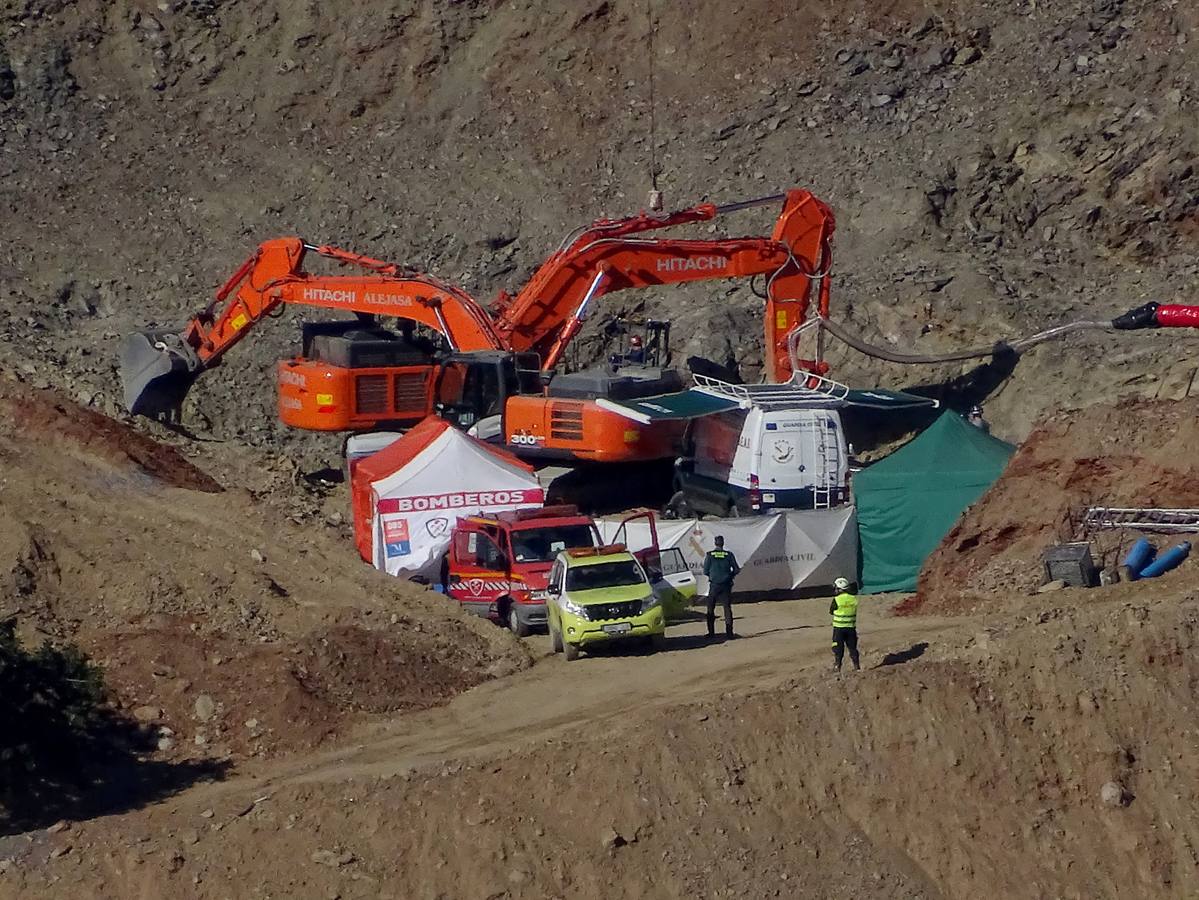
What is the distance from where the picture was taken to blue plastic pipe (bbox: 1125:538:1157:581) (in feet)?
67.1

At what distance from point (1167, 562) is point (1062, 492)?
2113 millimetres

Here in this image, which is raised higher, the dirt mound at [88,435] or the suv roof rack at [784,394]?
the suv roof rack at [784,394]

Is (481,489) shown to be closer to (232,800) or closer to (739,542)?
(739,542)

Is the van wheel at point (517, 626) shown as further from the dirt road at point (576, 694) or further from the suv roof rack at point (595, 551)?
→ the suv roof rack at point (595, 551)

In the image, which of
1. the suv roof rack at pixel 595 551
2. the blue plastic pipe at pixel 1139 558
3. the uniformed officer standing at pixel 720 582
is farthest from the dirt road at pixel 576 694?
the blue plastic pipe at pixel 1139 558

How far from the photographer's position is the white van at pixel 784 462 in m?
24.3

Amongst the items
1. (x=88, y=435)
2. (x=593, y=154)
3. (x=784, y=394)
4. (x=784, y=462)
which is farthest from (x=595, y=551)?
(x=593, y=154)

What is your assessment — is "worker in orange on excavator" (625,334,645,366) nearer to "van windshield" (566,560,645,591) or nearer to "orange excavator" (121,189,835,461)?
"orange excavator" (121,189,835,461)

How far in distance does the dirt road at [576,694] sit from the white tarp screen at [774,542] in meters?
Answer: 1.38

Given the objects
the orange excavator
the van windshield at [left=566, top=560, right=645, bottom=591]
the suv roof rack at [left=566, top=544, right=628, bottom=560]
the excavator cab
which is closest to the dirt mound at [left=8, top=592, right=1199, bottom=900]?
the van windshield at [left=566, top=560, right=645, bottom=591]

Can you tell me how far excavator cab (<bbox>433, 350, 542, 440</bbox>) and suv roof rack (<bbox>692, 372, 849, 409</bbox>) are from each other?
8.64ft

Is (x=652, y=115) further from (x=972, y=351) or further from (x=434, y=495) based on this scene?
(x=434, y=495)

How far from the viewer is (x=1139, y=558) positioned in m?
20.5

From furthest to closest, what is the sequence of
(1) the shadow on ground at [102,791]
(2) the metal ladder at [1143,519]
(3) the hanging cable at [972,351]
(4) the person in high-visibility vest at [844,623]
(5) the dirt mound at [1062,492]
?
(3) the hanging cable at [972,351]
(5) the dirt mound at [1062,492]
(2) the metal ladder at [1143,519]
(4) the person in high-visibility vest at [844,623]
(1) the shadow on ground at [102,791]
